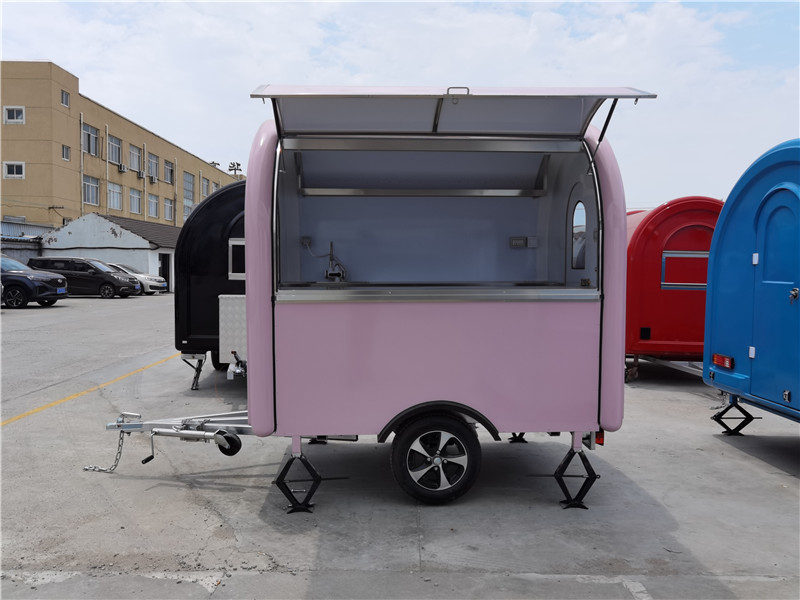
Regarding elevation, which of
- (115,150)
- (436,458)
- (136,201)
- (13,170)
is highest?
(115,150)

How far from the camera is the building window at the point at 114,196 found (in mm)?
42500

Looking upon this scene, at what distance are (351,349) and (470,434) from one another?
1007 millimetres

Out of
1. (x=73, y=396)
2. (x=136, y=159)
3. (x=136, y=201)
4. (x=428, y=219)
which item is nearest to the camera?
(x=428, y=219)

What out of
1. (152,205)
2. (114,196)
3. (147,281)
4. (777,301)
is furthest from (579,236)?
(152,205)

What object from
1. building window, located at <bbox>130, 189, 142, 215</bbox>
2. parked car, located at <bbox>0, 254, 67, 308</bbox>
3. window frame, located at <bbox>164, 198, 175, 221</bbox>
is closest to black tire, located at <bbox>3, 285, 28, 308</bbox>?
parked car, located at <bbox>0, 254, 67, 308</bbox>

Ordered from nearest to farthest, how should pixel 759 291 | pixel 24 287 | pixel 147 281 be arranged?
pixel 759 291
pixel 24 287
pixel 147 281

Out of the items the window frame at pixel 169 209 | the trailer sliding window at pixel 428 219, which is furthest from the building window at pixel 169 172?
the trailer sliding window at pixel 428 219

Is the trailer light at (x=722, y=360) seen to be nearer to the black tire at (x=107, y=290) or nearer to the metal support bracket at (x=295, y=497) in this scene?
the metal support bracket at (x=295, y=497)

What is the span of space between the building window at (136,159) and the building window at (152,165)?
0.99 meters

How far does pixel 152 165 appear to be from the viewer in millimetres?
49000

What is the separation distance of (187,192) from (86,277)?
31.9 m

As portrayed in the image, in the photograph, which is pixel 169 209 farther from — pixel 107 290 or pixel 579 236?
pixel 579 236

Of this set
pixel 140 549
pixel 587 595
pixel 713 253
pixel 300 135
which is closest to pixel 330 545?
pixel 140 549

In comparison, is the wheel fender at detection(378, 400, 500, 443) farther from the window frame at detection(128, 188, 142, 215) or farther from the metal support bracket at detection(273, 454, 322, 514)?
the window frame at detection(128, 188, 142, 215)
